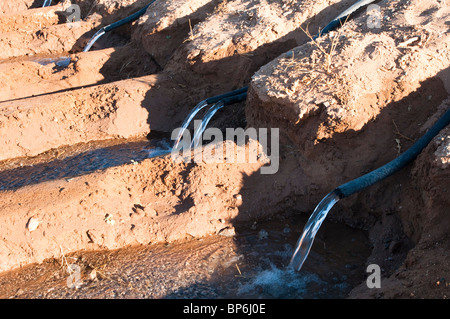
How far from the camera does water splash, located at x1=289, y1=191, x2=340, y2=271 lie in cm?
393

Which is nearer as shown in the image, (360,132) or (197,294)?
(197,294)

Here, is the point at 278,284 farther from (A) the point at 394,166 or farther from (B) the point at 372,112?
(B) the point at 372,112

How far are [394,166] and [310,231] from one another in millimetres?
876

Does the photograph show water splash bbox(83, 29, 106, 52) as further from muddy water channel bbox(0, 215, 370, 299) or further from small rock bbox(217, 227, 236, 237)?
small rock bbox(217, 227, 236, 237)

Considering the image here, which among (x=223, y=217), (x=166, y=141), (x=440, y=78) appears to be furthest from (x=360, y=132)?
(x=166, y=141)

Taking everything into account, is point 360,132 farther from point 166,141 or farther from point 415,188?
point 166,141

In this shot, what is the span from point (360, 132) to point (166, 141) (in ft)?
9.27

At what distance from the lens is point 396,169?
3904 millimetres

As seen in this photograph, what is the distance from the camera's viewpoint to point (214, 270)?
12.9 ft

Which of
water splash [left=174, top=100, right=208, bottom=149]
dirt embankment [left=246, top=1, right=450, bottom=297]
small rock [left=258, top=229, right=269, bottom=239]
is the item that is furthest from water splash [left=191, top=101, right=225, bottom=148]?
small rock [left=258, top=229, right=269, bottom=239]

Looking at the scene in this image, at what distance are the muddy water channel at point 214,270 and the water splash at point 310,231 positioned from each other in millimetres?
79
